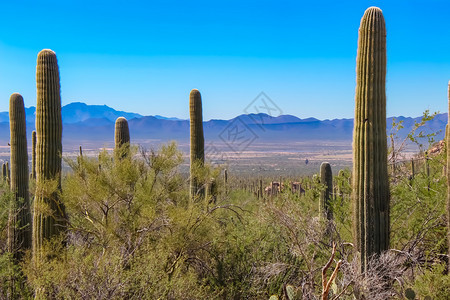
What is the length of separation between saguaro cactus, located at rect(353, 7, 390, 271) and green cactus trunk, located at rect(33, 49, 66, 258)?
6.05 m

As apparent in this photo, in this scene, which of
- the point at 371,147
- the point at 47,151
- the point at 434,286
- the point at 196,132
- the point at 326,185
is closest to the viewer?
the point at 434,286

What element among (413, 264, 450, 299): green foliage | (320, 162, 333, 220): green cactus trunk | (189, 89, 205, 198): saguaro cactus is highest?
(189, 89, 205, 198): saguaro cactus

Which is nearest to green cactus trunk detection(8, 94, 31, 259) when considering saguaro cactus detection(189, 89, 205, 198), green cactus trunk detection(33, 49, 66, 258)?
green cactus trunk detection(33, 49, 66, 258)

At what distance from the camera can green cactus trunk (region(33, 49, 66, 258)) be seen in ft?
33.4

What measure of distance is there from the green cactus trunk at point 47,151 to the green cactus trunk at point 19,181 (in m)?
2.97

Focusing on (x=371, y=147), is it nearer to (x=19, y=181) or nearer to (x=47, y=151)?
(x=47, y=151)

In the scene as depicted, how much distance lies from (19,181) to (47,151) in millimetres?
3900

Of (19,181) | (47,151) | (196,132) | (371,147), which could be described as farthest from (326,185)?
(19,181)

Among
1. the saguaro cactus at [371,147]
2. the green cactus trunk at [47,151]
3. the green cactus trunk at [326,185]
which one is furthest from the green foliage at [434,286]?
the green cactus trunk at [47,151]

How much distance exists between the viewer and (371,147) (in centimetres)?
816

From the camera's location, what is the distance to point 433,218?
9859mm

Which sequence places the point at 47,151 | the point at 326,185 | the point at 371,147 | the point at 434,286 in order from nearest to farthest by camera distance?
1. the point at 434,286
2. the point at 371,147
3. the point at 47,151
4. the point at 326,185

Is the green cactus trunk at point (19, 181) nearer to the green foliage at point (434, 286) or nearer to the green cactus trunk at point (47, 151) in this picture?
the green cactus trunk at point (47, 151)

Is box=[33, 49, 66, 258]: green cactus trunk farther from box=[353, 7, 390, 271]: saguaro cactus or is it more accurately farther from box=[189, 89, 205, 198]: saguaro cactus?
box=[353, 7, 390, 271]: saguaro cactus
